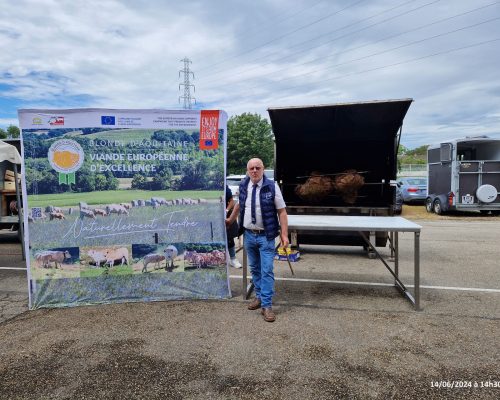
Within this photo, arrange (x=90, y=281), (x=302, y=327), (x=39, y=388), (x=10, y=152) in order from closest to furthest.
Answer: (x=39, y=388), (x=302, y=327), (x=90, y=281), (x=10, y=152)

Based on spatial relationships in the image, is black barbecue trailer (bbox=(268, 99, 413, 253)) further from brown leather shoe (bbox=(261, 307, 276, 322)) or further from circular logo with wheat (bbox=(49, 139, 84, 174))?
circular logo with wheat (bbox=(49, 139, 84, 174))

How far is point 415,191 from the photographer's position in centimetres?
1986

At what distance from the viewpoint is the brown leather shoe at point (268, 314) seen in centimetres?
452

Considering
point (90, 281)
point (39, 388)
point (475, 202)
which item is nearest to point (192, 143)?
point (90, 281)

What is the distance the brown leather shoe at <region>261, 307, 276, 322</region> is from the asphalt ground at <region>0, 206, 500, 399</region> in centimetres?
7

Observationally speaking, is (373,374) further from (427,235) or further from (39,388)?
(427,235)

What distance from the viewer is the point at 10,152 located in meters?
7.98

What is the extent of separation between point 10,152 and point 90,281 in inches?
173

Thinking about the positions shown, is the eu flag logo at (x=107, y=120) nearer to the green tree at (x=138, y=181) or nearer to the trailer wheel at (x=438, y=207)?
the green tree at (x=138, y=181)

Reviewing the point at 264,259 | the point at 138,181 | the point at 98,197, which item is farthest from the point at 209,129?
the point at 264,259

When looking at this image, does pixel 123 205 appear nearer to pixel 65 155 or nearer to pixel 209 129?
pixel 65 155

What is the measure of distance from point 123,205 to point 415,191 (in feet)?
58.1

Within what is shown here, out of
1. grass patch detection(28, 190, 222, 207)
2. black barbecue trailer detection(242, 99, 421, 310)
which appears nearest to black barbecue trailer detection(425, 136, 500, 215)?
black barbecue trailer detection(242, 99, 421, 310)

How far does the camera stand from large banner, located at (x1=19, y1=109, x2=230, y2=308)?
5.06m
